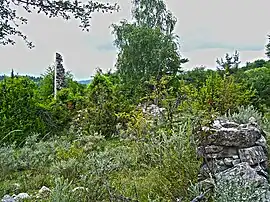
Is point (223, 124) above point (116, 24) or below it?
below

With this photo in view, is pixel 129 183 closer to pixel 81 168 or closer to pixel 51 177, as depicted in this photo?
pixel 81 168

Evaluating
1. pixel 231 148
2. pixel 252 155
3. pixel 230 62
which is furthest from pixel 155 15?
pixel 252 155

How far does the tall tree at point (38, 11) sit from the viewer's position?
2.78 meters

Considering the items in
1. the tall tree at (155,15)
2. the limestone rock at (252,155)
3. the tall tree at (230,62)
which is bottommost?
the limestone rock at (252,155)

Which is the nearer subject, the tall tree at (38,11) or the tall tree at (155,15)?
the tall tree at (38,11)

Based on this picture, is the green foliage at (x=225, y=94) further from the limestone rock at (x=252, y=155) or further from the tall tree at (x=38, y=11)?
the tall tree at (x=38, y=11)

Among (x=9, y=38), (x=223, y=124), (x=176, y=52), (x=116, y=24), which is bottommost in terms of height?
(x=223, y=124)

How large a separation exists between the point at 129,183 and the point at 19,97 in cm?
476

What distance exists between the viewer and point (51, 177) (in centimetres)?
516

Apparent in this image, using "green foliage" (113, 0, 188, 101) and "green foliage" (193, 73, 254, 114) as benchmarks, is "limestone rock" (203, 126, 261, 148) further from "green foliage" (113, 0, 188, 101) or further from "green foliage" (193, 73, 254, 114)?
"green foliage" (113, 0, 188, 101)

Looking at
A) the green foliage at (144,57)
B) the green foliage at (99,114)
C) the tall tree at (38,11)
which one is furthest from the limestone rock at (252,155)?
the green foliage at (144,57)

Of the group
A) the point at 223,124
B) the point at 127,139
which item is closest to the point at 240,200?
the point at 223,124

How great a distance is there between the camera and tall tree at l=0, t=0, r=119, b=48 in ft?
9.13

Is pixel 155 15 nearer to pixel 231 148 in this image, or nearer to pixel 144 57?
pixel 144 57
